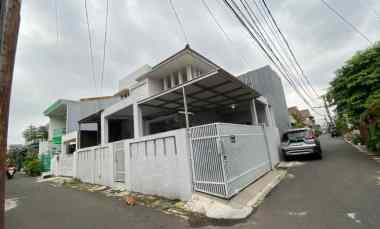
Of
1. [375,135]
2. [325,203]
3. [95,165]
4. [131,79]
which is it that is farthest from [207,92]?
[131,79]

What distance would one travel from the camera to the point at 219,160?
15.0 ft

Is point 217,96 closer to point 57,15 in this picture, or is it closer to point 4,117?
point 57,15

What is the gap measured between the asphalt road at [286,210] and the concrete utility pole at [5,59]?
299 cm

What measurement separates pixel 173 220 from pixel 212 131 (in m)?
2.25

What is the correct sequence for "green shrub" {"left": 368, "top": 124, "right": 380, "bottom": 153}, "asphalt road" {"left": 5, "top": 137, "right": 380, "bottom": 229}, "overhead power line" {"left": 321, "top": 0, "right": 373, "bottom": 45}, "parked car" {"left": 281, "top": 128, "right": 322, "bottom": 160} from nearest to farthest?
"asphalt road" {"left": 5, "top": 137, "right": 380, "bottom": 229}
"overhead power line" {"left": 321, "top": 0, "right": 373, "bottom": 45}
"green shrub" {"left": 368, "top": 124, "right": 380, "bottom": 153}
"parked car" {"left": 281, "top": 128, "right": 322, "bottom": 160}

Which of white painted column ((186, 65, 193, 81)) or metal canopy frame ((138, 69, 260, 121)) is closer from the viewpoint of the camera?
metal canopy frame ((138, 69, 260, 121))

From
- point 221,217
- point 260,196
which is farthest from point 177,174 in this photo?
point 260,196

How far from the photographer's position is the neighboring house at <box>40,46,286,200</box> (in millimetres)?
A: 4820

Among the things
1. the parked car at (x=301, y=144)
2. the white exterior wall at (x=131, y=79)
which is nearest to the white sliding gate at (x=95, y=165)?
the white exterior wall at (x=131, y=79)

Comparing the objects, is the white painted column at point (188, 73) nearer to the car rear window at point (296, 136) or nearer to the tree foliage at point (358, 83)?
the car rear window at point (296, 136)

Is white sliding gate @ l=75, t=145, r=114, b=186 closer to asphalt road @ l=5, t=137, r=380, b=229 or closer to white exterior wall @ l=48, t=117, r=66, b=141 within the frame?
asphalt road @ l=5, t=137, r=380, b=229

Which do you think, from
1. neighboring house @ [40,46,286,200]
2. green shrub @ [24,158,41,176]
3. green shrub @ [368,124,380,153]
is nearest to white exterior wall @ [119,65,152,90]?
neighboring house @ [40,46,286,200]

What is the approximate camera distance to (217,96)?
26.6 feet

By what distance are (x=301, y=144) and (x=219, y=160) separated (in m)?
6.51
